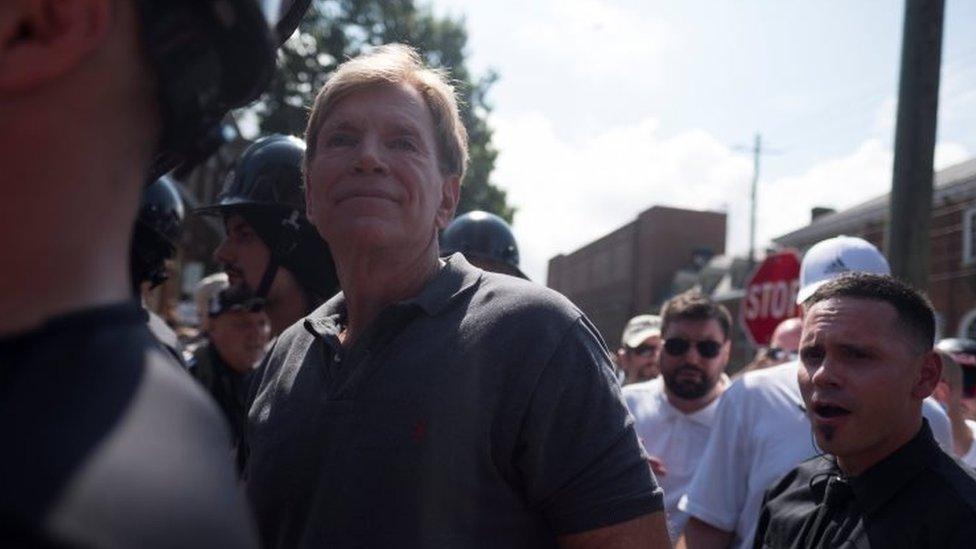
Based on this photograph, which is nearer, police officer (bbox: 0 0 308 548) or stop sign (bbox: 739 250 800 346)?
police officer (bbox: 0 0 308 548)

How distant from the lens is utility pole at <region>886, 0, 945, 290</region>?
632 cm

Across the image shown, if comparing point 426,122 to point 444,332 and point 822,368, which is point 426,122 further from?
point 822,368

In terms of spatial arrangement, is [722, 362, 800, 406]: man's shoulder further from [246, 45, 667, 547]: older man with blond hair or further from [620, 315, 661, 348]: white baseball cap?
[620, 315, 661, 348]: white baseball cap

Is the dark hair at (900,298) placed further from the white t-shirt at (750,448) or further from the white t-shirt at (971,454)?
the white t-shirt at (971,454)

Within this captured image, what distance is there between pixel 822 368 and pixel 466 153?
1458 millimetres

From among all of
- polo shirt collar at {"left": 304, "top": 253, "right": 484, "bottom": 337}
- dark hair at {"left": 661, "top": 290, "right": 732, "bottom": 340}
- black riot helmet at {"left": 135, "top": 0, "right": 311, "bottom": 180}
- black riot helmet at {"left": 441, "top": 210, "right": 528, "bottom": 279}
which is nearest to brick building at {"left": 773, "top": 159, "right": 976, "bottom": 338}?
dark hair at {"left": 661, "top": 290, "right": 732, "bottom": 340}

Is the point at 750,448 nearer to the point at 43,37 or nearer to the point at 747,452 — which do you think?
the point at 747,452

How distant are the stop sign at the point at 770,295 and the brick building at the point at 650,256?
4458 centimetres

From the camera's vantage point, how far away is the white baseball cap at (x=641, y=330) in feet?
25.6

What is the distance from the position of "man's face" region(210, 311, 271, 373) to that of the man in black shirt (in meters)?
2.53

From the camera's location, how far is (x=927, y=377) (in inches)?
124

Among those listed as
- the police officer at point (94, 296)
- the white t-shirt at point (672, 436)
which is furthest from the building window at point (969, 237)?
the police officer at point (94, 296)

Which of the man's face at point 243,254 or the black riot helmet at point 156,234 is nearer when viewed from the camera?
the black riot helmet at point 156,234

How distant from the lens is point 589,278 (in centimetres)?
6631
